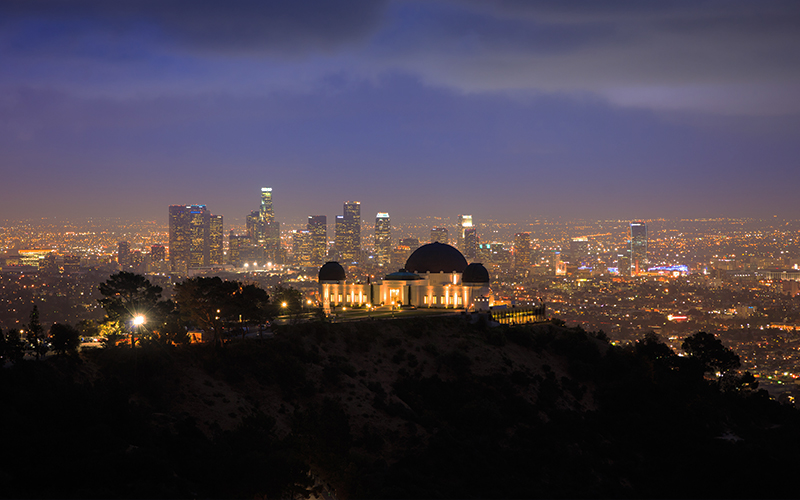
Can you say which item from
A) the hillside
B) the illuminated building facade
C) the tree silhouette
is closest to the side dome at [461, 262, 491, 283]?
the illuminated building facade

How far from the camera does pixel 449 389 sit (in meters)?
53.4

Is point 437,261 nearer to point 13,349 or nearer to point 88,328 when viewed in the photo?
point 88,328

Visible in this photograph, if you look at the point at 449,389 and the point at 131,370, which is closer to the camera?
the point at 131,370

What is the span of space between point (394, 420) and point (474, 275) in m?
31.0

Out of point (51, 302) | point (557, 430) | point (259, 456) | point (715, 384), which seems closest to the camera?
point (259, 456)

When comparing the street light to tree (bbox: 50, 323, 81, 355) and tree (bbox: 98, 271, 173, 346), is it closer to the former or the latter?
tree (bbox: 98, 271, 173, 346)

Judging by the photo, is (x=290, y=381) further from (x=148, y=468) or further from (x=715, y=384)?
(x=715, y=384)

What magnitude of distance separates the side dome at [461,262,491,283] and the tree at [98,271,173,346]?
117ft

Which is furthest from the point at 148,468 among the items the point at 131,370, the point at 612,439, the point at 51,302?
the point at 51,302

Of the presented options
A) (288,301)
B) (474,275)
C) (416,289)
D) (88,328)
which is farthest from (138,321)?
(474,275)

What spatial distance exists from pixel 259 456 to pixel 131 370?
13380mm

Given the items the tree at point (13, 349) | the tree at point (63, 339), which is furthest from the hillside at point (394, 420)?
the tree at point (13, 349)

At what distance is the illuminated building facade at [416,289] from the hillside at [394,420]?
8210 mm

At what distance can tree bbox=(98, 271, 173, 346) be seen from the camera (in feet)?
153
